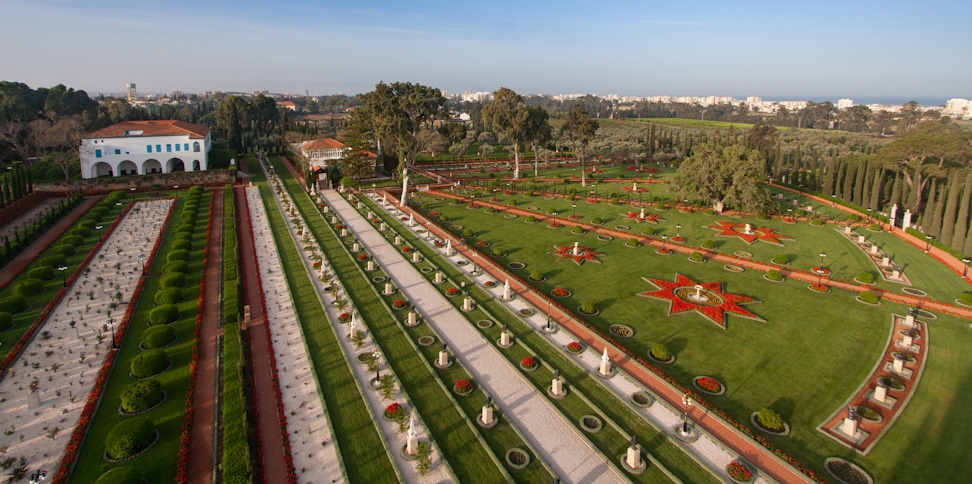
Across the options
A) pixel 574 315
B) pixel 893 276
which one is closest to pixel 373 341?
pixel 574 315

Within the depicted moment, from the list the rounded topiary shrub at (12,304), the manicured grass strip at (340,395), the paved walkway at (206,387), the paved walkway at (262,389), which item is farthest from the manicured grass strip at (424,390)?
the rounded topiary shrub at (12,304)

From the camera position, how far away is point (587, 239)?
4041 cm

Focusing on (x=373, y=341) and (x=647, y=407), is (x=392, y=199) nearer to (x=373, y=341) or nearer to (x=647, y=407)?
(x=373, y=341)

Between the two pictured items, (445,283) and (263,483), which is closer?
(263,483)

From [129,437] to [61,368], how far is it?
28.2 ft

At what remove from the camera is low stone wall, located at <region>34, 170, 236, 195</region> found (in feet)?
186

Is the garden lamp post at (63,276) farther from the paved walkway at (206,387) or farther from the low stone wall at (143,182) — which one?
the low stone wall at (143,182)

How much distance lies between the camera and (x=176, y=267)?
3061 centimetres

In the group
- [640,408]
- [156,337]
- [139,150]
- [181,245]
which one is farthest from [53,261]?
[139,150]

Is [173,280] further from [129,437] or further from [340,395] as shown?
[340,395]

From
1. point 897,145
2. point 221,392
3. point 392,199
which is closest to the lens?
point 221,392

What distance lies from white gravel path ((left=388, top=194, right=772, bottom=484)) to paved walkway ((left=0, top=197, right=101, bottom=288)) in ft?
106

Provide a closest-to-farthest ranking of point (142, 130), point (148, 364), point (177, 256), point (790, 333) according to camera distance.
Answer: point (148, 364) < point (790, 333) < point (177, 256) < point (142, 130)

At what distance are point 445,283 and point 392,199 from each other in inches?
1094
